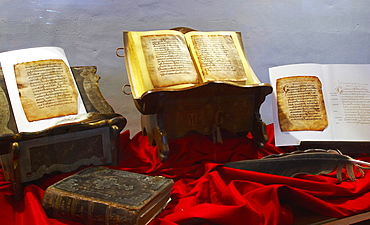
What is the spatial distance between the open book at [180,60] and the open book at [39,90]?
1.47ft

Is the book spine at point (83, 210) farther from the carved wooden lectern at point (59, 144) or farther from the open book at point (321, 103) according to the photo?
the open book at point (321, 103)

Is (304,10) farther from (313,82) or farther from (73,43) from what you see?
(73,43)

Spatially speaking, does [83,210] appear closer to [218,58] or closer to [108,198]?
[108,198]

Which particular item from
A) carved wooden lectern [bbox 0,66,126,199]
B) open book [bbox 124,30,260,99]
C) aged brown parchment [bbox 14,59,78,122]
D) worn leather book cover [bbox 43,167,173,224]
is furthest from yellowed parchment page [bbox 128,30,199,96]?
worn leather book cover [bbox 43,167,173,224]

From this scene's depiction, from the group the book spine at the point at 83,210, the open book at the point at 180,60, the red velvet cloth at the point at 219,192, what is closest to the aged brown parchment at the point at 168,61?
the open book at the point at 180,60

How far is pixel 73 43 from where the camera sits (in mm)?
2965

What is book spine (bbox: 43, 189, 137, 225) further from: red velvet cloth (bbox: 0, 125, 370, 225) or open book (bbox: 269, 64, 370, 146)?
open book (bbox: 269, 64, 370, 146)

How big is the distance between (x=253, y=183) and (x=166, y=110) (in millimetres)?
762

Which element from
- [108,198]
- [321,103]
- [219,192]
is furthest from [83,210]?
[321,103]

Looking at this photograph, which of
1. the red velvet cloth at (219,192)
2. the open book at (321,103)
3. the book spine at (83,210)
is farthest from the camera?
the open book at (321,103)

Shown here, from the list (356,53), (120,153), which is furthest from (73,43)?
(356,53)

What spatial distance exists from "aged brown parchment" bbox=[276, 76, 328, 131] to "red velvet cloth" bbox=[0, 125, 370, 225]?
388 millimetres

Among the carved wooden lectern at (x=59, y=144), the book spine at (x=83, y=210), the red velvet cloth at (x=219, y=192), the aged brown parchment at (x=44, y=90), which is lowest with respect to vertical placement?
the red velvet cloth at (x=219, y=192)

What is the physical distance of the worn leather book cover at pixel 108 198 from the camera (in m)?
1.74
